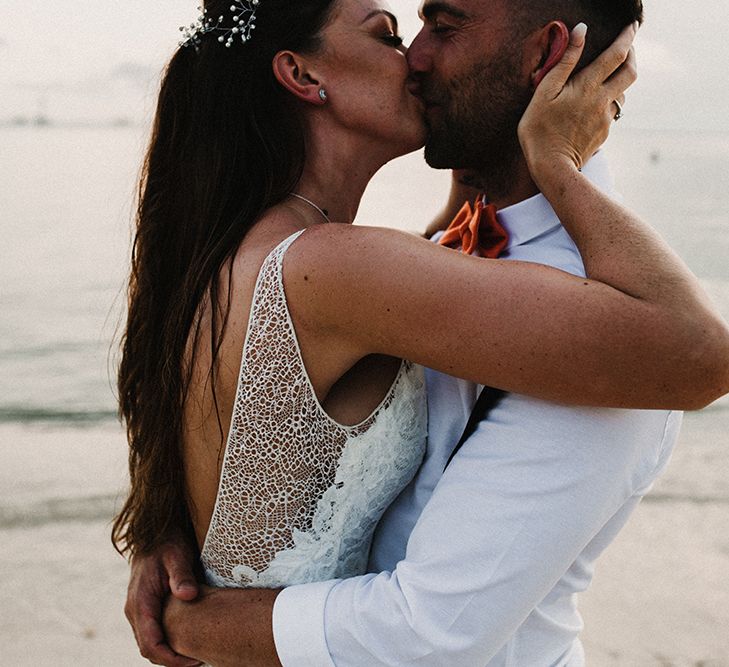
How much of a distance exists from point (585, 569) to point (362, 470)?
22.7 inches

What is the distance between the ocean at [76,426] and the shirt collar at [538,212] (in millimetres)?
1241

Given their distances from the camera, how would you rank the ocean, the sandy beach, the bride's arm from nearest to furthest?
the bride's arm → the sandy beach → the ocean

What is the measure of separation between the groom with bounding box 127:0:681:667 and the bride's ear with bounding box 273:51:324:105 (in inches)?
12.7

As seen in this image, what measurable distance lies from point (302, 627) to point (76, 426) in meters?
7.80

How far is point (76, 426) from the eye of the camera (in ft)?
30.6

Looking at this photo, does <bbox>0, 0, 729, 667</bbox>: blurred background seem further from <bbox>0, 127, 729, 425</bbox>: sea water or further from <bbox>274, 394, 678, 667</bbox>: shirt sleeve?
<bbox>274, 394, 678, 667</bbox>: shirt sleeve

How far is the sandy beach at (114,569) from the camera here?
17.9 ft

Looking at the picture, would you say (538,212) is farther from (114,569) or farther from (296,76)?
(114,569)

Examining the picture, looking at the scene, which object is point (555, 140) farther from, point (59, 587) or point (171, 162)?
point (59, 587)

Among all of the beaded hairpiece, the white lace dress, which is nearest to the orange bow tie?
the white lace dress

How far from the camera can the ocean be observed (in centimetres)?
574

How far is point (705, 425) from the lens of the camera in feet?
32.6

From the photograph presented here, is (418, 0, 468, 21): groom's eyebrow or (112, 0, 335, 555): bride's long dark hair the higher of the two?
(418, 0, 468, 21): groom's eyebrow

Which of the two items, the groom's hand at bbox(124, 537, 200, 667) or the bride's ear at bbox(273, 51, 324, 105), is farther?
the bride's ear at bbox(273, 51, 324, 105)
